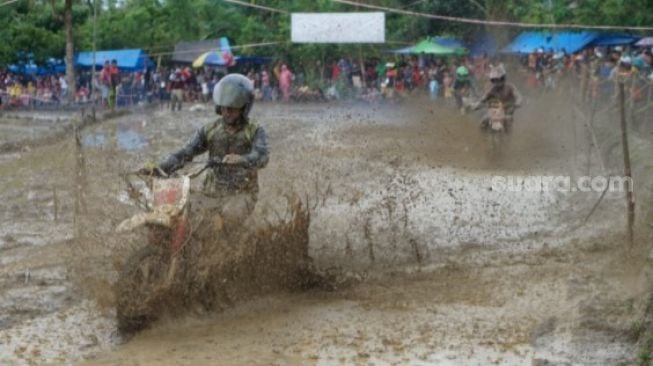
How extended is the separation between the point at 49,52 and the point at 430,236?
32.2 m

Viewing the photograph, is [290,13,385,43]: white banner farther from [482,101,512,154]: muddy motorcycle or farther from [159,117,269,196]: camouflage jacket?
[159,117,269,196]: camouflage jacket

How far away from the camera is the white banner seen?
35031 mm

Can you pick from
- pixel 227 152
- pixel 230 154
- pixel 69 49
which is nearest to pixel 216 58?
pixel 69 49

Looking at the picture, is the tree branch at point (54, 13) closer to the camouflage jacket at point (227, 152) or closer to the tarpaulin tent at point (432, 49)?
the tarpaulin tent at point (432, 49)

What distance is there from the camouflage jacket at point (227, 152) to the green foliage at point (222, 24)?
2427 centimetres

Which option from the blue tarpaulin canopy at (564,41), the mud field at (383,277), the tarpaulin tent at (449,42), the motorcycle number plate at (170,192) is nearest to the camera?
the mud field at (383,277)

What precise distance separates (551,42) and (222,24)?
16.2m

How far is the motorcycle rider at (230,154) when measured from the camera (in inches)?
286

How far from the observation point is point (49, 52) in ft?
131

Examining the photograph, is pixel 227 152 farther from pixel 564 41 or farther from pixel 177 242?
pixel 564 41

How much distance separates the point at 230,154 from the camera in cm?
738

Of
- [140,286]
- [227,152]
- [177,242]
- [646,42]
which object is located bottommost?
[140,286]

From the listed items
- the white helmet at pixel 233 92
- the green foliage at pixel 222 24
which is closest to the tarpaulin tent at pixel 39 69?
the green foliage at pixel 222 24

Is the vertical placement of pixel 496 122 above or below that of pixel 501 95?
below
